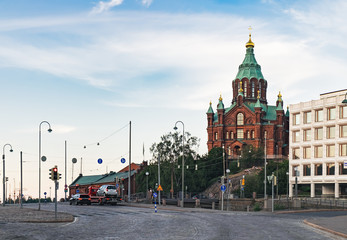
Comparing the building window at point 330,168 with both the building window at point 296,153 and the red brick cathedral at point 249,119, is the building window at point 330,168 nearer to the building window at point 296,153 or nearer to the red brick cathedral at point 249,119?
the building window at point 296,153

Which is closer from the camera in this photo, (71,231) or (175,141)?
(71,231)

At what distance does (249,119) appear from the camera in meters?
132

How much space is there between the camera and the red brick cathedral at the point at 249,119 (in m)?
130

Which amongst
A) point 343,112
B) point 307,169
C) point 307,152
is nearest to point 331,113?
point 343,112

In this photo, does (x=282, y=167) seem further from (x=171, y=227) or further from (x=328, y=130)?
(x=171, y=227)

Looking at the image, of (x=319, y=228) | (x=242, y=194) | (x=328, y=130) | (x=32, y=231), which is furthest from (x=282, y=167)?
(x=32, y=231)

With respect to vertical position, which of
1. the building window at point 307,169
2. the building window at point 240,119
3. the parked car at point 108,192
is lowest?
the parked car at point 108,192

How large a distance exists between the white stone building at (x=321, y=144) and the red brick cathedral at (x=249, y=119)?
95.1 feet

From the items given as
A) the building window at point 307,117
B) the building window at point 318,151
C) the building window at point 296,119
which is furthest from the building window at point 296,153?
the building window at point 307,117

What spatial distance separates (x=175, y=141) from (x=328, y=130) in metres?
30.8

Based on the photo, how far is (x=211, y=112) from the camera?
139m

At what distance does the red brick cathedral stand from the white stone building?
29.0 m

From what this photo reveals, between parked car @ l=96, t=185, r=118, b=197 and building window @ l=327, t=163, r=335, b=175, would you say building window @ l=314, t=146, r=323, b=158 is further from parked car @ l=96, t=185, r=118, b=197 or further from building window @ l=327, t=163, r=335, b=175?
parked car @ l=96, t=185, r=118, b=197

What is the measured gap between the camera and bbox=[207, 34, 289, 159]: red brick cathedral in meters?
130
